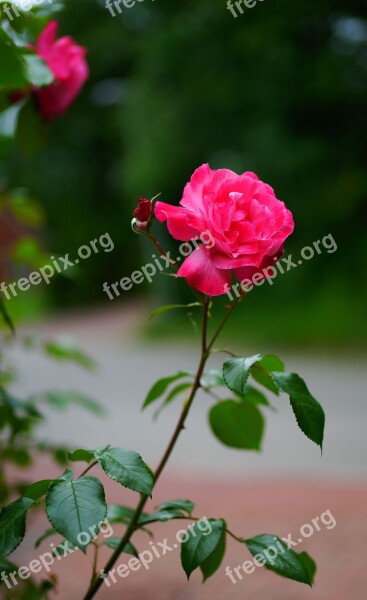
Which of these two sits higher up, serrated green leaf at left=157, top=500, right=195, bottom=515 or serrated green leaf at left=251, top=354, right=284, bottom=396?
serrated green leaf at left=251, top=354, right=284, bottom=396

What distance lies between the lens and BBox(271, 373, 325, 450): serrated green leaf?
617 millimetres

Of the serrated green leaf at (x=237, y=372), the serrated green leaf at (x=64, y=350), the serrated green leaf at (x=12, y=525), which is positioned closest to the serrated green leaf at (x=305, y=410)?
the serrated green leaf at (x=237, y=372)

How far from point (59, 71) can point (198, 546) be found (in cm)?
56

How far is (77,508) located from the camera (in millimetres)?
561

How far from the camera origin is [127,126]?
9984 mm

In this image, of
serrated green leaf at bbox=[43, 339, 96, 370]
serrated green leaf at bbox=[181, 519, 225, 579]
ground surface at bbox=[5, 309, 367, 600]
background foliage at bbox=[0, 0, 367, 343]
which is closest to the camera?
serrated green leaf at bbox=[181, 519, 225, 579]

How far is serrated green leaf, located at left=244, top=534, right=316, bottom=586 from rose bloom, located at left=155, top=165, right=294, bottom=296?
0.84 feet

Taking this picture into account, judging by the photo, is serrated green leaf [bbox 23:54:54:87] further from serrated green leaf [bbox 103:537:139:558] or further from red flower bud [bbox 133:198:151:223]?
serrated green leaf [bbox 103:537:139:558]

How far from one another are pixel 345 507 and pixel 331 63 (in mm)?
6394

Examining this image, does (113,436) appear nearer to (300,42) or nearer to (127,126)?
(300,42)

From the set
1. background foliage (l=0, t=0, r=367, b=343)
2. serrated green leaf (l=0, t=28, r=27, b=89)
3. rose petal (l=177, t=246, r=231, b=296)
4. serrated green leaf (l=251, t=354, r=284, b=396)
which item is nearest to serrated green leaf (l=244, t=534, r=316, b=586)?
serrated green leaf (l=251, t=354, r=284, b=396)

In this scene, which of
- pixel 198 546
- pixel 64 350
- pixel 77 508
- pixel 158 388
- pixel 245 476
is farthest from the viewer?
pixel 245 476

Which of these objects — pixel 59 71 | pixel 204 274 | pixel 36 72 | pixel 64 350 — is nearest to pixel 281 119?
pixel 64 350

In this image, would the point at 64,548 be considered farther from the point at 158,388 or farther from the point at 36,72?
the point at 36,72
